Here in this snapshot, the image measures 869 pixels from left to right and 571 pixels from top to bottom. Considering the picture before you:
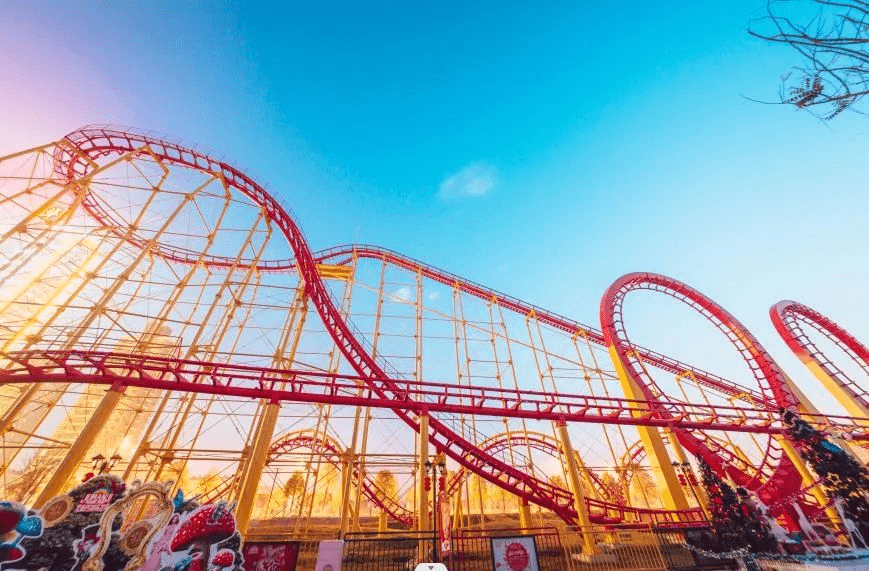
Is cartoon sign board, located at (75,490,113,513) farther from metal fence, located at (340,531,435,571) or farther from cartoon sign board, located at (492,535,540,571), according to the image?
cartoon sign board, located at (492,535,540,571)

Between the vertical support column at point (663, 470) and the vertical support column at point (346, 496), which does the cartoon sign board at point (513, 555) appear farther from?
the vertical support column at point (663, 470)

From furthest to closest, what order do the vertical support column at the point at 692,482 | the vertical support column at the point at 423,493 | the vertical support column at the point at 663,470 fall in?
the vertical support column at the point at 663,470 → the vertical support column at the point at 692,482 → the vertical support column at the point at 423,493

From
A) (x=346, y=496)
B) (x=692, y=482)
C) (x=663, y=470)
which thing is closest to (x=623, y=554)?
(x=692, y=482)

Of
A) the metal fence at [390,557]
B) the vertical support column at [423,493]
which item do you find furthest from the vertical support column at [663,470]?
the metal fence at [390,557]

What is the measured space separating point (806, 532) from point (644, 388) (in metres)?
5.87

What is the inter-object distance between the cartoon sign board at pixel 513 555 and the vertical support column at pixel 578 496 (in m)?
1.82

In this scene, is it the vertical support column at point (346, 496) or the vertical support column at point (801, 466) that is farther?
the vertical support column at point (801, 466)

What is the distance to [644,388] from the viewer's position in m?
12.7

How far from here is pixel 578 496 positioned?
27.5ft

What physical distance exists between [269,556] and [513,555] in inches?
174

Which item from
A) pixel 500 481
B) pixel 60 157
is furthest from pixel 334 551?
pixel 60 157

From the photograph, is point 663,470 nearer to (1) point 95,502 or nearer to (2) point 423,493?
(2) point 423,493

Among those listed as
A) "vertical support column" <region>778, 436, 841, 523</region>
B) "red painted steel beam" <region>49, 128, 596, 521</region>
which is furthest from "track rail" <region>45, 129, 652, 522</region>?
"vertical support column" <region>778, 436, 841, 523</region>

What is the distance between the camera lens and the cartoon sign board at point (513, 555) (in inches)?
246
